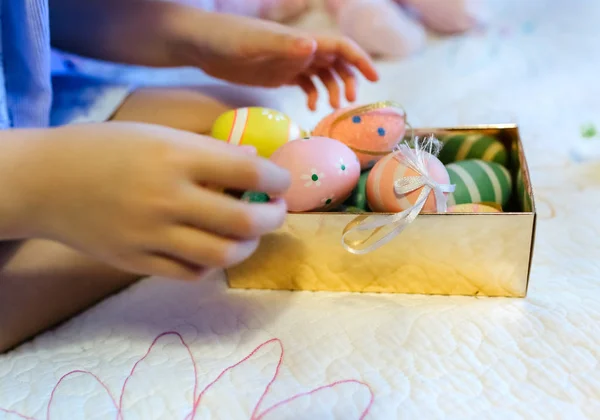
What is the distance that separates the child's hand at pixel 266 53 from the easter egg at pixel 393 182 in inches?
8.1

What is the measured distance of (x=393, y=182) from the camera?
60 centimetres

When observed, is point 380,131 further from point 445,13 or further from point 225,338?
point 445,13

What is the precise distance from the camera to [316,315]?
0.61m

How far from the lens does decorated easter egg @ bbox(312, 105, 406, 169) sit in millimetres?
691

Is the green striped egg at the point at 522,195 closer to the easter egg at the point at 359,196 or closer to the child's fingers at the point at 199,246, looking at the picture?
the easter egg at the point at 359,196

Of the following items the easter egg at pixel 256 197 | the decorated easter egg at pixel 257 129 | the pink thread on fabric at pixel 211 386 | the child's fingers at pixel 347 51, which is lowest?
the pink thread on fabric at pixel 211 386

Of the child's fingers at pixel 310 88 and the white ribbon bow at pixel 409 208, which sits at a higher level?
the child's fingers at pixel 310 88

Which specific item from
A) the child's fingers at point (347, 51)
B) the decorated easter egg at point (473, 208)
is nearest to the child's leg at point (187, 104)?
the child's fingers at point (347, 51)

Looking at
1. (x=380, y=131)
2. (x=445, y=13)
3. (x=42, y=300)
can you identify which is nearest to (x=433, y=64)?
(x=445, y=13)

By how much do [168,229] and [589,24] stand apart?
1.17 m

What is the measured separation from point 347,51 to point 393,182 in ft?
0.83

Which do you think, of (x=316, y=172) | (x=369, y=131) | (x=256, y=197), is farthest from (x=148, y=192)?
(x=369, y=131)

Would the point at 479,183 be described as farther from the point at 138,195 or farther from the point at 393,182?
the point at 138,195

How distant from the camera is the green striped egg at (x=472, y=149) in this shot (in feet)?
2.37
